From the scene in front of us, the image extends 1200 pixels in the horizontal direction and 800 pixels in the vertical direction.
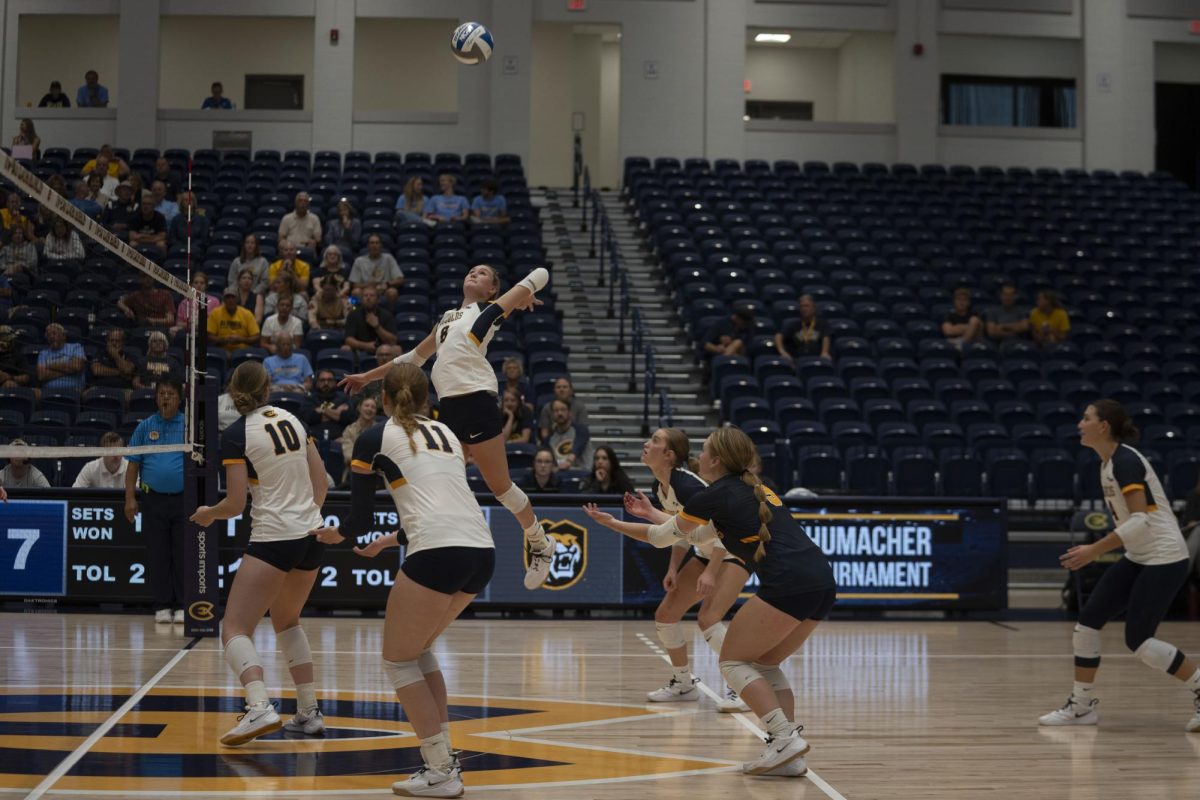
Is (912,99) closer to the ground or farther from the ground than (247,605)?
farther from the ground

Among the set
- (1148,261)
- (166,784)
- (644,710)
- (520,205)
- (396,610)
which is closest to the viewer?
(396,610)

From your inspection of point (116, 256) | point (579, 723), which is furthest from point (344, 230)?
point (579, 723)

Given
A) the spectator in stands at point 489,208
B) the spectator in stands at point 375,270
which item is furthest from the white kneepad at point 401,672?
the spectator in stands at point 489,208

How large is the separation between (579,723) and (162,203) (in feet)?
45.9

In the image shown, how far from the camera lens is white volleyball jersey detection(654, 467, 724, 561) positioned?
21.9 ft

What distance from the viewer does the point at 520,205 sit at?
20.5 m

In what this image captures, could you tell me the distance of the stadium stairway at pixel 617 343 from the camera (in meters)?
16.8

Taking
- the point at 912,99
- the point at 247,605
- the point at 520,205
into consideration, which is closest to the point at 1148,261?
the point at 912,99

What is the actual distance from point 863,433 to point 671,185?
8607mm

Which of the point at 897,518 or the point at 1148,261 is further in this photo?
the point at 1148,261

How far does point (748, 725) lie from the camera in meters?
7.83

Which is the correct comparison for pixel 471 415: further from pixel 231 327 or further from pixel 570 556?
pixel 231 327

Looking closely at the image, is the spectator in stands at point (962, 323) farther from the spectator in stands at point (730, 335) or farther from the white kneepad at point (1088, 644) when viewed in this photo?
the white kneepad at point (1088, 644)

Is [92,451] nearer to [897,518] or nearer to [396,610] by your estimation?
[396,610]
